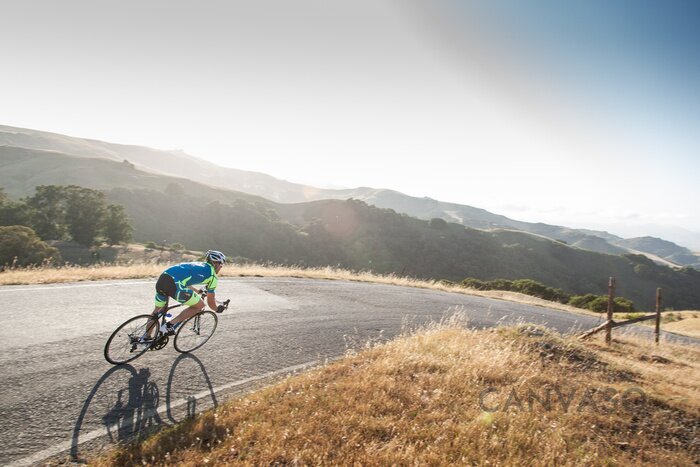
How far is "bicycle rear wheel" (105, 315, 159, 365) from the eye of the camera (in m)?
5.40

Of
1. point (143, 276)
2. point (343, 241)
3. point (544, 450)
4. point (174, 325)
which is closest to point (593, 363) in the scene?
point (544, 450)

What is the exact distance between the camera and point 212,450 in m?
3.59

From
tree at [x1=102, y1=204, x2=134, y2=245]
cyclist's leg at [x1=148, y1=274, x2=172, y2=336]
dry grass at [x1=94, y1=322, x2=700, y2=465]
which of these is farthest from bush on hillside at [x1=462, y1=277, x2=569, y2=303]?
tree at [x1=102, y1=204, x2=134, y2=245]

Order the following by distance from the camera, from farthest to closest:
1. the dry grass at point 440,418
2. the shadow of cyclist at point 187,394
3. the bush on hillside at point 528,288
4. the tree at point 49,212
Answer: the tree at point 49,212 → the bush on hillside at point 528,288 → the shadow of cyclist at point 187,394 → the dry grass at point 440,418

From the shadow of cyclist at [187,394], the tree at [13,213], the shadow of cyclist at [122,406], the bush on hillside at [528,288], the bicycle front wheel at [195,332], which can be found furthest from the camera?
the tree at [13,213]

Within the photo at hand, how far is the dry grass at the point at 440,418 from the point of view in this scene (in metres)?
3.74

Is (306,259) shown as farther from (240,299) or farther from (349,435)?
(349,435)

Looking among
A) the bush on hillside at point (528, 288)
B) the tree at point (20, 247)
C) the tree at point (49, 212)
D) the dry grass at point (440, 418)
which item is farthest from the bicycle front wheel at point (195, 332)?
the tree at point (49, 212)

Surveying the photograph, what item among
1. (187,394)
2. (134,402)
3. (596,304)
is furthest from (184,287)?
(596,304)

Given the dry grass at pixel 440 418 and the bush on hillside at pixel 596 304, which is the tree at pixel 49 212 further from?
the bush on hillside at pixel 596 304

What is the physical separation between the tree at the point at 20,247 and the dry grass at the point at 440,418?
100ft

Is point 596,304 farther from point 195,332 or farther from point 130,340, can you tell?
point 130,340

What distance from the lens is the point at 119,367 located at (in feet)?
17.8

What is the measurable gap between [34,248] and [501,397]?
36892 millimetres
